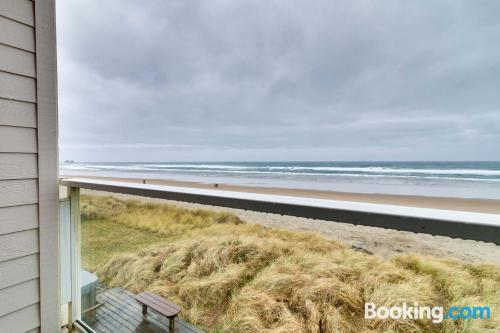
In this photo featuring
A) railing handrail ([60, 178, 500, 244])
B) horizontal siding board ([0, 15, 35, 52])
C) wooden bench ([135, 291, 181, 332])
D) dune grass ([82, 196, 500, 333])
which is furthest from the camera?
dune grass ([82, 196, 500, 333])

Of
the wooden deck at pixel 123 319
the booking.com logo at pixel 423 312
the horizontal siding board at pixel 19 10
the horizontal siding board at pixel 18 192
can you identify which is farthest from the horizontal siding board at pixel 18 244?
the booking.com logo at pixel 423 312

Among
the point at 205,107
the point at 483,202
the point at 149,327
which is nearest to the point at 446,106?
the point at 483,202

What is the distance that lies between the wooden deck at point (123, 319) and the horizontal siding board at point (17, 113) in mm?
1317

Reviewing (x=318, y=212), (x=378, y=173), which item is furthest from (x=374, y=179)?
(x=318, y=212)

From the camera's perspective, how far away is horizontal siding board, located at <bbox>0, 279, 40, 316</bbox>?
1.24 metres

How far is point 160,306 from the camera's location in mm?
1898

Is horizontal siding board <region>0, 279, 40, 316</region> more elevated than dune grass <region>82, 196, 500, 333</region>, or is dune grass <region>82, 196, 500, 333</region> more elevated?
horizontal siding board <region>0, 279, 40, 316</region>

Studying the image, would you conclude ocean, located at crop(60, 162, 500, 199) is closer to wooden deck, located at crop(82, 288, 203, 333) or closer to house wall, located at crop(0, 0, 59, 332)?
wooden deck, located at crop(82, 288, 203, 333)

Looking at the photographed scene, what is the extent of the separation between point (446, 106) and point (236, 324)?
30065 mm

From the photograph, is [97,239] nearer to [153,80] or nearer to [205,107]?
[153,80]

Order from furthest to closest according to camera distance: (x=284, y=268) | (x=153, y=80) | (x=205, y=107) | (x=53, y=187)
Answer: (x=205, y=107), (x=153, y=80), (x=284, y=268), (x=53, y=187)

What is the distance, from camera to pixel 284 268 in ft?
9.11

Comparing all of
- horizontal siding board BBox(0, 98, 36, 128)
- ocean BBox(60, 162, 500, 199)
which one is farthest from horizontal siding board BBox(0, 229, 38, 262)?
ocean BBox(60, 162, 500, 199)

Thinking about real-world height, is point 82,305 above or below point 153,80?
below
